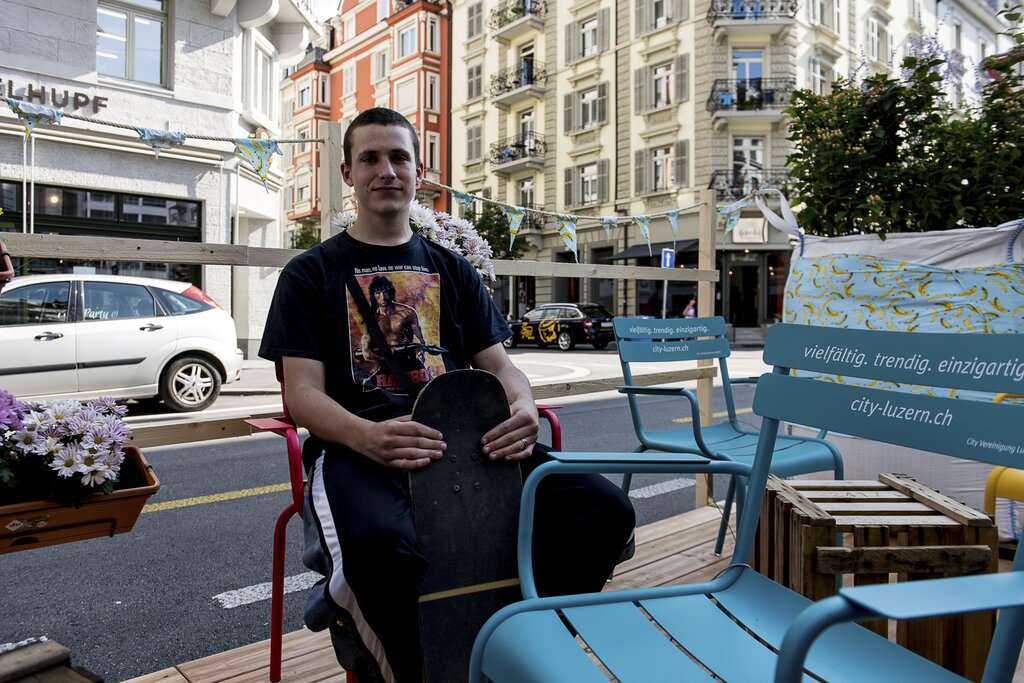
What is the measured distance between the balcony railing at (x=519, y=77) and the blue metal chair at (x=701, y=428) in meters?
25.7

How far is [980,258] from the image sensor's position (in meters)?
3.25

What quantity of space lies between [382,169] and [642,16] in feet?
82.1

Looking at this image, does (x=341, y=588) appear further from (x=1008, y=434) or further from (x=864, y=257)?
(x=864, y=257)

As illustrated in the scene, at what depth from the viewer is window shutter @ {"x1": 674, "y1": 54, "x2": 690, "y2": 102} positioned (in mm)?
23031

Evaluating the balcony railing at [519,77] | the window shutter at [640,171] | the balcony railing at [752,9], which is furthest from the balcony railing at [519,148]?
the balcony railing at [752,9]

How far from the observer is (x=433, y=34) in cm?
3172

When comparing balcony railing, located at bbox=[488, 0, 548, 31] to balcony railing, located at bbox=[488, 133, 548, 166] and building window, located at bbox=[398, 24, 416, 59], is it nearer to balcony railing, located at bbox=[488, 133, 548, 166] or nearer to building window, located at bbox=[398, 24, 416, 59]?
balcony railing, located at bbox=[488, 133, 548, 166]

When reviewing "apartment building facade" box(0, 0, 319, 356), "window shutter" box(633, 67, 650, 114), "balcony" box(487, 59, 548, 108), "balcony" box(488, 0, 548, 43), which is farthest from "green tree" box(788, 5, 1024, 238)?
"balcony" box(488, 0, 548, 43)

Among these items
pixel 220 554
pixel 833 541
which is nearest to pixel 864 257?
pixel 833 541

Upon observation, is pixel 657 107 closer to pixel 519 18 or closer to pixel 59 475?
pixel 519 18

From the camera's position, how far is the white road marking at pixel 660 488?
445cm

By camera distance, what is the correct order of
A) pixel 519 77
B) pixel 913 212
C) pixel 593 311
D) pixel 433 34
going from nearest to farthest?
1. pixel 913 212
2. pixel 593 311
3. pixel 519 77
4. pixel 433 34

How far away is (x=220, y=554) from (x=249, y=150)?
1843 millimetres

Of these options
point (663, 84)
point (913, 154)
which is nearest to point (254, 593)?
point (913, 154)
